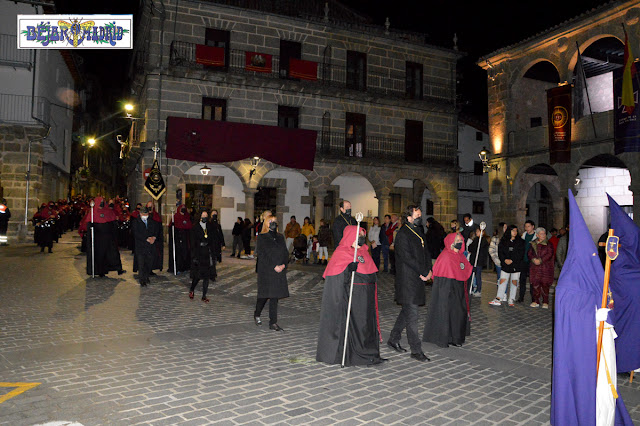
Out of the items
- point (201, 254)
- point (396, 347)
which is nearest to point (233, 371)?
point (396, 347)

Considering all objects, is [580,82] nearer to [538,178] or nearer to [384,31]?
[538,178]

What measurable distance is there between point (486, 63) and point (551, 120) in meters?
5.09

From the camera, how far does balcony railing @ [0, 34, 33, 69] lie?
21875 mm

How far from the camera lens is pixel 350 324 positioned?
5738 millimetres

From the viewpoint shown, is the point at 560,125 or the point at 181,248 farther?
the point at 560,125

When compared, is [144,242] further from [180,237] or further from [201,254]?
[201,254]

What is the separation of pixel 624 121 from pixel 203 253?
14.0m

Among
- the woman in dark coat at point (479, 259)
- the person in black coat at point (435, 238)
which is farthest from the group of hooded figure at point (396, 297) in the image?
the person in black coat at point (435, 238)

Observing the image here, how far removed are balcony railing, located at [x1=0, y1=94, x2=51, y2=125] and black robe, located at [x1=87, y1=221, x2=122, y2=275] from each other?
12.1 metres

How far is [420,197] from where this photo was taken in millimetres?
28734

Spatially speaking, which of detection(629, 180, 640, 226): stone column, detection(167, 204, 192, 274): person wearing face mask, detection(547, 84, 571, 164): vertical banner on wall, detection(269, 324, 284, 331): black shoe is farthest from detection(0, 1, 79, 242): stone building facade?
detection(629, 180, 640, 226): stone column

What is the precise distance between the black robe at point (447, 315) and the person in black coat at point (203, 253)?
434cm

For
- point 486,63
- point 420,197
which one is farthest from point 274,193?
point 486,63

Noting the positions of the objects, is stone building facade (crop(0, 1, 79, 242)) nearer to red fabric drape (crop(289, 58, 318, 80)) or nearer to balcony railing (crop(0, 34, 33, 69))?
balcony railing (crop(0, 34, 33, 69))
